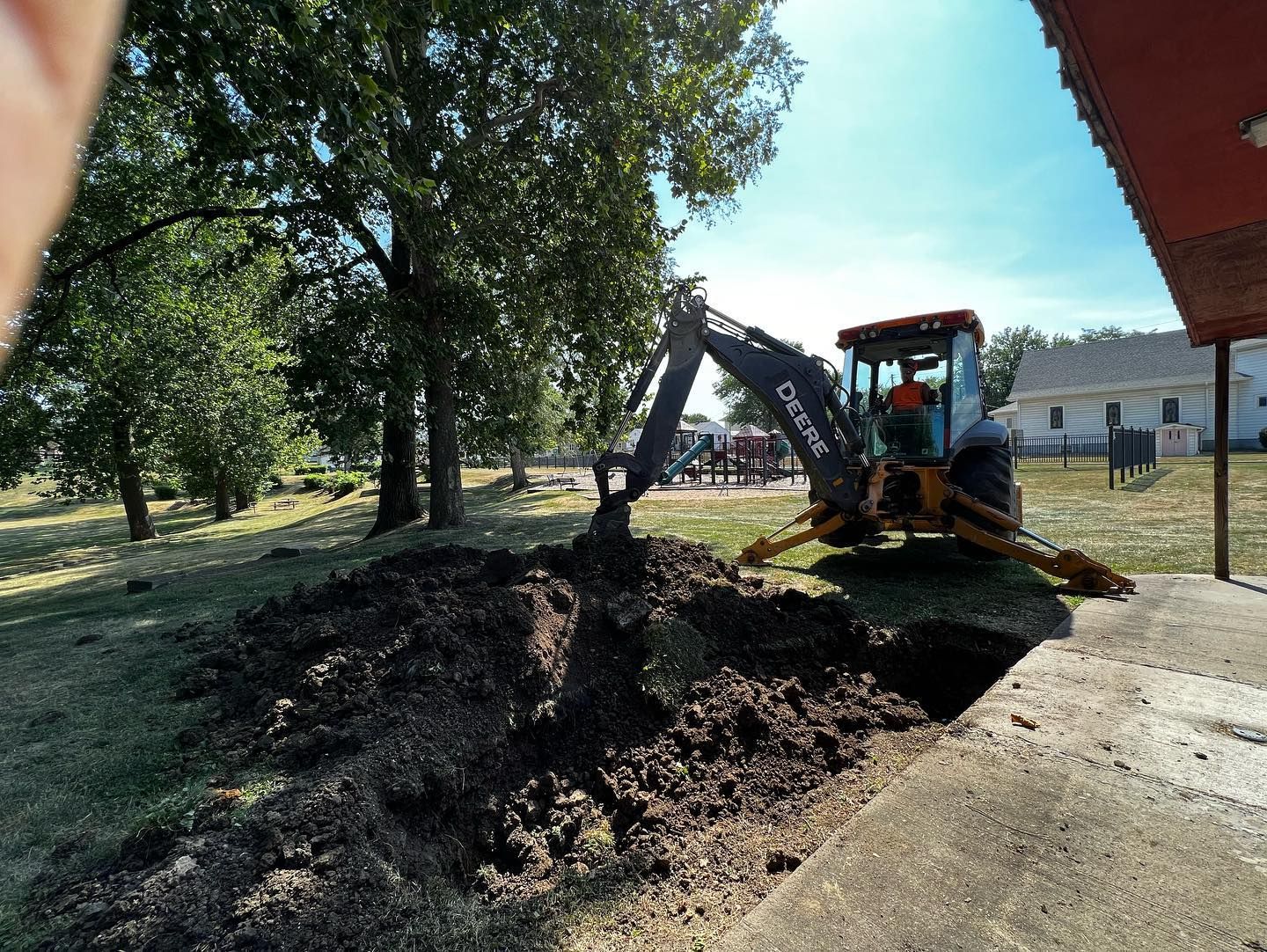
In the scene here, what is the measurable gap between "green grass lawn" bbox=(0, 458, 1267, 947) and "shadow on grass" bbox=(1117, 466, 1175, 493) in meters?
0.10

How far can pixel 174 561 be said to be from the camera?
10.8 metres

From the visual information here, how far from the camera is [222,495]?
2216 cm

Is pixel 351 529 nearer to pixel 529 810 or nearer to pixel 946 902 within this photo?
pixel 529 810

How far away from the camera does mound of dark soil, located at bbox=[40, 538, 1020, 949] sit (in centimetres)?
182

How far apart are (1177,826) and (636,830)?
1952 millimetres

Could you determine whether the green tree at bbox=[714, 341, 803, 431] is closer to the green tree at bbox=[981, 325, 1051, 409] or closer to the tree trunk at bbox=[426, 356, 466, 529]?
the green tree at bbox=[981, 325, 1051, 409]

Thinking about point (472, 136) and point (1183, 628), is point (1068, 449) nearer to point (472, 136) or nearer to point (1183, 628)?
point (1183, 628)

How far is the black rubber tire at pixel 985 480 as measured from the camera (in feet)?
17.9

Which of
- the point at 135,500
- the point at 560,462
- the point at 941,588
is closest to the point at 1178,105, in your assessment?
the point at 941,588

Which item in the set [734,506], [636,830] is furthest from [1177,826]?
[734,506]

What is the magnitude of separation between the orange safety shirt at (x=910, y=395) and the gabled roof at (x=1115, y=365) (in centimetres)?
3101

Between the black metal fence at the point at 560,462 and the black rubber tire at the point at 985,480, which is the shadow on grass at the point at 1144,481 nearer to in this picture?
the black rubber tire at the point at 985,480

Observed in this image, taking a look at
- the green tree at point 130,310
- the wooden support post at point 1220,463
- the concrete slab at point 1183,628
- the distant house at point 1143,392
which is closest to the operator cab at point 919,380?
the concrete slab at point 1183,628

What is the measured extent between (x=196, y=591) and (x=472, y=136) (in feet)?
21.1
